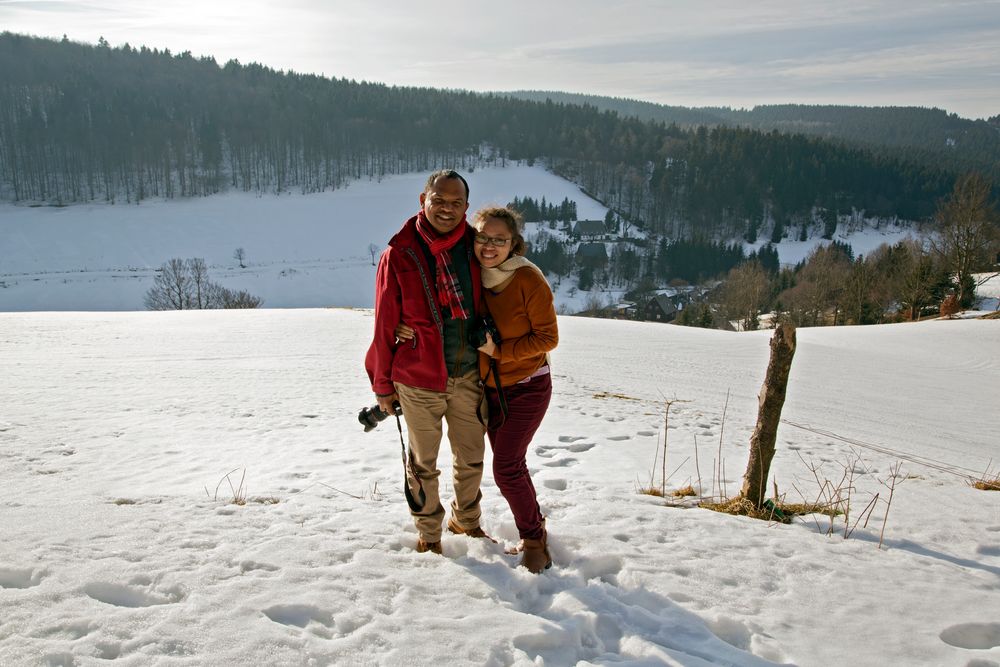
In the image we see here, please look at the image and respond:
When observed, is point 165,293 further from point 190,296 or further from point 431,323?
point 431,323

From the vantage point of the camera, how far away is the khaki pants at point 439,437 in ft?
11.0

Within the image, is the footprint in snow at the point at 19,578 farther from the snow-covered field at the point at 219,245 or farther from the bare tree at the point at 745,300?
the snow-covered field at the point at 219,245

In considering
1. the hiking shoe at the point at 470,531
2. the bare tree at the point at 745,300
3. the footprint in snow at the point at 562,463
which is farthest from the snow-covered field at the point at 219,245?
the hiking shoe at the point at 470,531

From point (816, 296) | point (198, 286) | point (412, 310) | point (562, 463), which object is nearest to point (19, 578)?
point (412, 310)

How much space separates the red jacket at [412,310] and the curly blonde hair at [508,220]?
0.16 metres

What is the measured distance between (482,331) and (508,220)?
62 centimetres

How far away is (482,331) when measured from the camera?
10.6 ft

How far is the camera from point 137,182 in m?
100

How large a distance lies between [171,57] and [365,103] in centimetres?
5506

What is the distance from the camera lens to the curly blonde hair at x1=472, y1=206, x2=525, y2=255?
3176 millimetres

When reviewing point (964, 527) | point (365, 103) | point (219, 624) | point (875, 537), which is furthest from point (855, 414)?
point (365, 103)

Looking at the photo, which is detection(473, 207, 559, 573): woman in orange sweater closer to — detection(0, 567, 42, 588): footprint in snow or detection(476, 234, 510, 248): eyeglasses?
detection(476, 234, 510, 248): eyeglasses

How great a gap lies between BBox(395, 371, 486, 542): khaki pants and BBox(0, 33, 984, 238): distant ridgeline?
11088 cm

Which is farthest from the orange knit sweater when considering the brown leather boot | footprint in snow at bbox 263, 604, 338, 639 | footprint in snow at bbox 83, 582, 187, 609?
footprint in snow at bbox 83, 582, 187, 609
